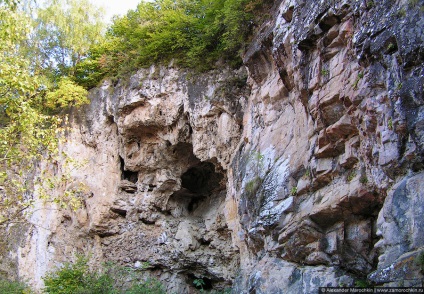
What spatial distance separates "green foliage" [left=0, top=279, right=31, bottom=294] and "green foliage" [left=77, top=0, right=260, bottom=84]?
26.1 feet

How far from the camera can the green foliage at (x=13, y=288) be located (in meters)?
14.6

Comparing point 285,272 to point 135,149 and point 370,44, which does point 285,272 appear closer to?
point 370,44

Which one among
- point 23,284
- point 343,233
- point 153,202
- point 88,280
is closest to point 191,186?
point 153,202

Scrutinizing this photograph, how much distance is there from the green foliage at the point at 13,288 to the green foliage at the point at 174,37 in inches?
314

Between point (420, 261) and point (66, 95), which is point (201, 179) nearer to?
point (66, 95)

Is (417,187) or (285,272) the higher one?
(417,187)

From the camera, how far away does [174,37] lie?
1664 centimetres

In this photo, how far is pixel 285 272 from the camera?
9.41m

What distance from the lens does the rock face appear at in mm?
7105

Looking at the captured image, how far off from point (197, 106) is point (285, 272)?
25.1 feet

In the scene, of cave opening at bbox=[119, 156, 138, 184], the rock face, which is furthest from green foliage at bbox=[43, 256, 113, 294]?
cave opening at bbox=[119, 156, 138, 184]

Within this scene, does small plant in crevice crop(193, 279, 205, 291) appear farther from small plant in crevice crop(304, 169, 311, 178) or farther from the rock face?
small plant in crevice crop(304, 169, 311, 178)

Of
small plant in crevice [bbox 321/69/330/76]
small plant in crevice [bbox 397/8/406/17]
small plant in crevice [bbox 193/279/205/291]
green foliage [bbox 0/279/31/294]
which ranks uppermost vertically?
small plant in crevice [bbox 321/69/330/76]

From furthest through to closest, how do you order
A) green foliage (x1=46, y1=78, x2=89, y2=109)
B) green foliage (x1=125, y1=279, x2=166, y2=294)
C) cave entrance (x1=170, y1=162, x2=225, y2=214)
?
cave entrance (x1=170, y1=162, x2=225, y2=214)
green foliage (x1=46, y1=78, x2=89, y2=109)
green foliage (x1=125, y1=279, x2=166, y2=294)
